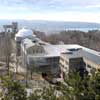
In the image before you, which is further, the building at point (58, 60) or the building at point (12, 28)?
the building at point (12, 28)

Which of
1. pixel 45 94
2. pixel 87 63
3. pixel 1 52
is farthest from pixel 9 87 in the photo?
pixel 1 52

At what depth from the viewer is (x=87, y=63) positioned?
14.1 meters

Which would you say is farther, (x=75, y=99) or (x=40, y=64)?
(x=40, y=64)

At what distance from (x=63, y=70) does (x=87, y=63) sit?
5.38ft

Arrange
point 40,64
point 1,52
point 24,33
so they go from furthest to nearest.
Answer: point 24,33, point 1,52, point 40,64

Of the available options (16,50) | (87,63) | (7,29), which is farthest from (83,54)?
(7,29)

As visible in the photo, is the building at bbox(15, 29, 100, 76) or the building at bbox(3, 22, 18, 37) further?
the building at bbox(3, 22, 18, 37)

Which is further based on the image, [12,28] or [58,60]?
[12,28]

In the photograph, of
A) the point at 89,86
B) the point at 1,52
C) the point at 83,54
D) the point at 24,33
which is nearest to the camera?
the point at 89,86

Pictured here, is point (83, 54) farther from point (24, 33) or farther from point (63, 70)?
point (24, 33)

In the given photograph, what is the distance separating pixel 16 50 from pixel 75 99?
15096 mm

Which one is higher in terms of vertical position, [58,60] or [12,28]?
[12,28]

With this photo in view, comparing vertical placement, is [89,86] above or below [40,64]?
above

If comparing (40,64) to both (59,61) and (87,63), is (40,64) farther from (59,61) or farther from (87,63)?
(87,63)
